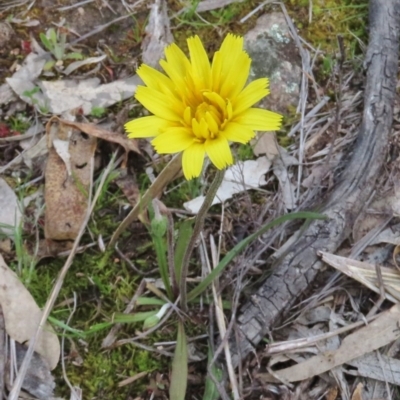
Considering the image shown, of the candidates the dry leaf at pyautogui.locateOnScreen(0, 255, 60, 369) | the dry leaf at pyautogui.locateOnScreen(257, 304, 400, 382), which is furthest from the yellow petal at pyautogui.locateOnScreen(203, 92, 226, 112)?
the dry leaf at pyautogui.locateOnScreen(0, 255, 60, 369)

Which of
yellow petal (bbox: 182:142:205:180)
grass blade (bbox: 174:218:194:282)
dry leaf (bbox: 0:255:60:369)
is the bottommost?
dry leaf (bbox: 0:255:60:369)

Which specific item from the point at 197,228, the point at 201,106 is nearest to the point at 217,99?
the point at 201,106

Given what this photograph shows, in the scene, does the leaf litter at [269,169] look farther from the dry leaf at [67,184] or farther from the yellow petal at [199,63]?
the yellow petal at [199,63]

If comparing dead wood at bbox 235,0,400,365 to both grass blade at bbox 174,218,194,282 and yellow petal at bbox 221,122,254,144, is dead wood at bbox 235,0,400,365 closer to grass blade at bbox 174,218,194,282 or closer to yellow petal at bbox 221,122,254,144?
grass blade at bbox 174,218,194,282

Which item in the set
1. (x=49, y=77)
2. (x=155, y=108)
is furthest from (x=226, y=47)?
(x=49, y=77)

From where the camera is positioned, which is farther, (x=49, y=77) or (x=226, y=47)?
(x=49, y=77)

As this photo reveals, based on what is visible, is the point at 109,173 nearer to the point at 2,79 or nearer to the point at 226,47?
the point at 2,79
